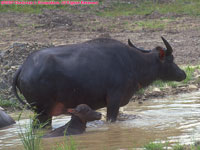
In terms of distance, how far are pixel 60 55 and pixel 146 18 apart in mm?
16266

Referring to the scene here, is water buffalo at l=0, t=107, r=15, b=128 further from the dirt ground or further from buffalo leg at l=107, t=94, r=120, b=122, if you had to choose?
the dirt ground

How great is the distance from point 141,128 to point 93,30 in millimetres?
13802

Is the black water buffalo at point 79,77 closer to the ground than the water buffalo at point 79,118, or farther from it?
farther from it

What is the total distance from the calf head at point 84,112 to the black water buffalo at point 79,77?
0.17m

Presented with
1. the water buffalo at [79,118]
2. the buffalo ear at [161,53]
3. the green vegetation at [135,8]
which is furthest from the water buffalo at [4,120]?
the green vegetation at [135,8]

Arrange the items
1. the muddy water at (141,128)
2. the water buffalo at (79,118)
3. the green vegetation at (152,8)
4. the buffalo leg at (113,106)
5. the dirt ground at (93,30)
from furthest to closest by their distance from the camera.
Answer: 1. the green vegetation at (152,8)
2. the dirt ground at (93,30)
3. the buffalo leg at (113,106)
4. the water buffalo at (79,118)
5. the muddy water at (141,128)

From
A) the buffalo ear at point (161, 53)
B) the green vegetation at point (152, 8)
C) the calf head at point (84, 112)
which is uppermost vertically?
the buffalo ear at point (161, 53)

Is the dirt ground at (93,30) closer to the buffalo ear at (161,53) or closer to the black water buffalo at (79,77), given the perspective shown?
the buffalo ear at (161,53)

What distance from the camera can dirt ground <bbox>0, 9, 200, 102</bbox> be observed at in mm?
18405

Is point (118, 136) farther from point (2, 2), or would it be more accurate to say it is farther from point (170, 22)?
point (2, 2)

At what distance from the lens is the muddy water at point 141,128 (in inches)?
294

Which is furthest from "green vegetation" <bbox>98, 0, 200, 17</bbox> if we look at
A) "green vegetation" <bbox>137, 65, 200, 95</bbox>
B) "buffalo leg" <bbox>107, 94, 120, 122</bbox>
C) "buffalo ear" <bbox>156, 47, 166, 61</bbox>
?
"buffalo leg" <bbox>107, 94, 120, 122</bbox>

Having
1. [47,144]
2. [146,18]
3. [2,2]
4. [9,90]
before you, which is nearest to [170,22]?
[146,18]

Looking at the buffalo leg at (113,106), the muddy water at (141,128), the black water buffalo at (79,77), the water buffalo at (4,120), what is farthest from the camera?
the water buffalo at (4,120)
